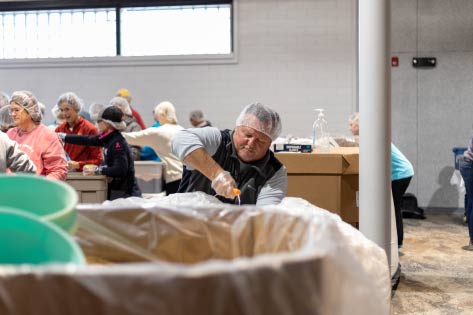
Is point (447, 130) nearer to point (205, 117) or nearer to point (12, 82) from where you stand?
point (205, 117)

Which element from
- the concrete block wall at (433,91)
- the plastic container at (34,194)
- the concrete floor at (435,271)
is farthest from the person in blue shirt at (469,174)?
the plastic container at (34,194)

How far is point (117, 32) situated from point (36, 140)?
4436mm

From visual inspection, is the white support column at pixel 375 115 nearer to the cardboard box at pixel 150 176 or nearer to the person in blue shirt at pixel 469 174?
the person in blue shirt at pixel 469 174

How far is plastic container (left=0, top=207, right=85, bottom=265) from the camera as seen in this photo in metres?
0.94

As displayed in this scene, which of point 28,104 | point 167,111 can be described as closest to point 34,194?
point 28,104

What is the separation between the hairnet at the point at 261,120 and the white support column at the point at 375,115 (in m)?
0.65

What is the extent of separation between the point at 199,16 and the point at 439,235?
382 centimetres

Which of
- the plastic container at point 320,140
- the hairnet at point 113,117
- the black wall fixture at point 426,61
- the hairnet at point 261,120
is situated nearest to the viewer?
the hairnet at point 261,120

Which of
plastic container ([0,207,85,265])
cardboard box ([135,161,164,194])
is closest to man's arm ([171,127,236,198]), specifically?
plastic container ([0,207,85,265])

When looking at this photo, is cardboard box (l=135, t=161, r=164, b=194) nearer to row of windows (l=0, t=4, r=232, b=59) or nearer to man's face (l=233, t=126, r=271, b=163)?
row of windows (l=0, t=4, r=232, b=59)

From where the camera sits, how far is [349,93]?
7082mm

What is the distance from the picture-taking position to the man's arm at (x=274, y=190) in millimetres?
2271

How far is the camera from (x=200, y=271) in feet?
2.60

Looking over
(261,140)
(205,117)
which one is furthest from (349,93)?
(261,140)
